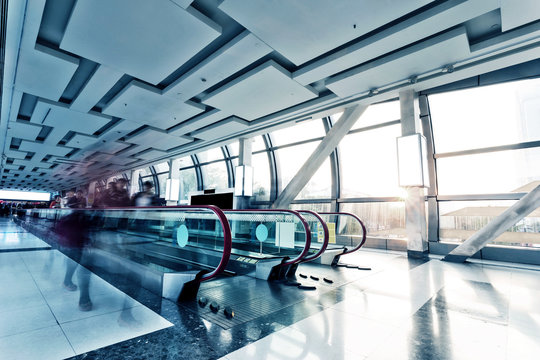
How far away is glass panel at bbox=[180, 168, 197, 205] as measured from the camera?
16.1 m

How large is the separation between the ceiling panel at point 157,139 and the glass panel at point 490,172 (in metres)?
9.61

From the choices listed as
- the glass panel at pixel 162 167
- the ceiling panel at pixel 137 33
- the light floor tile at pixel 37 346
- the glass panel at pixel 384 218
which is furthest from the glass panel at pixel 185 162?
the light floor tile at pixel 37 346

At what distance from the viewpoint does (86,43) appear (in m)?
4.95

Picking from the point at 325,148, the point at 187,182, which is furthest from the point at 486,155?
the point at 187,182

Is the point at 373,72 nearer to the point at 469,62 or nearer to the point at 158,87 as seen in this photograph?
the point at 469,62

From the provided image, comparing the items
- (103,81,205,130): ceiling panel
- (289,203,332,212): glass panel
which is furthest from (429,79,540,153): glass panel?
(103,81,205,130): ceiling panel

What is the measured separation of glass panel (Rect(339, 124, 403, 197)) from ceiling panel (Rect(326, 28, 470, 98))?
240 centimetres

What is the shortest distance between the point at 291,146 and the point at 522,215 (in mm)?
7449

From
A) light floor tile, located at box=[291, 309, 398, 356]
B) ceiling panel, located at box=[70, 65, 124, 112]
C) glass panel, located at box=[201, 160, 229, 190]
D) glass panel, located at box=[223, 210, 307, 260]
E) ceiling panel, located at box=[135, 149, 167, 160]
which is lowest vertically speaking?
light floor tile, located at box=[291, 309, 398, 356]

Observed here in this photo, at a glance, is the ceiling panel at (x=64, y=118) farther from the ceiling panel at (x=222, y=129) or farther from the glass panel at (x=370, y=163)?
the glass panel at (x=370, y=163)

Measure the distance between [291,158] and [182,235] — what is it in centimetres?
808

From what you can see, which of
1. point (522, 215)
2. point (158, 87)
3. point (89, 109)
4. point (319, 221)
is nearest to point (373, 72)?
point (319, 221)

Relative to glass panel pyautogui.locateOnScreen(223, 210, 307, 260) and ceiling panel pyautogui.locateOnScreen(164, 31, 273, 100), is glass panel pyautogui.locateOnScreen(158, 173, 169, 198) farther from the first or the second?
glass panel pyautogui.locateOnScreen(223, 210, 307, 260)

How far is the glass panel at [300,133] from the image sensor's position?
A: 9.93m
